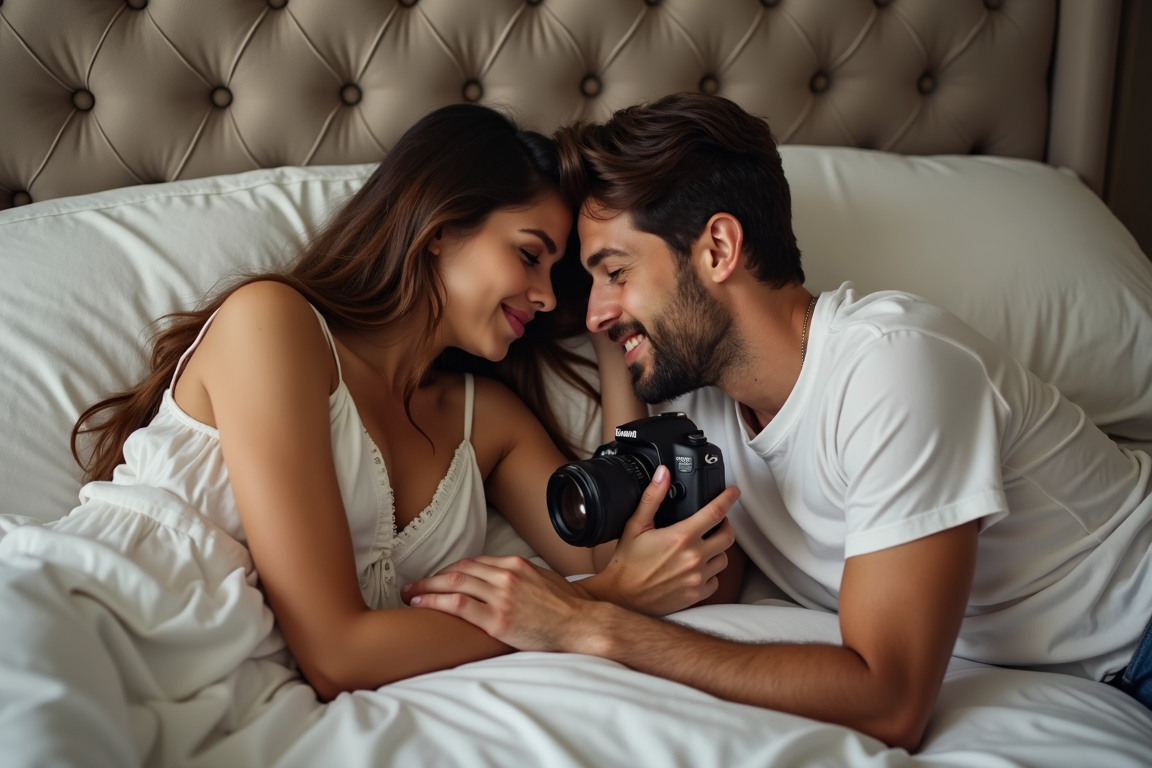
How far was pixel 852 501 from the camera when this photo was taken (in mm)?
889

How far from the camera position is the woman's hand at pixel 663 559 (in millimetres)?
1008

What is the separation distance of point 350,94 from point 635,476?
869mm

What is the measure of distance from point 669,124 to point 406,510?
0.62m

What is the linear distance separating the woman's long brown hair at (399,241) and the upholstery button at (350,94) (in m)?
0.32

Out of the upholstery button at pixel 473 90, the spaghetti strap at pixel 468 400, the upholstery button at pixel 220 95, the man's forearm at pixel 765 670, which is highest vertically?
the upholstery button at pixel 220 95

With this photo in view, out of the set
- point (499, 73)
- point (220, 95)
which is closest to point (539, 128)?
point (499, 73)

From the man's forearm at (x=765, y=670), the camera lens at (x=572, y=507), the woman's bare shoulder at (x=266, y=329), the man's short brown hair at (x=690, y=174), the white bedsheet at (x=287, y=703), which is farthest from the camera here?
the man's short brown hair at (x=690, y=174)

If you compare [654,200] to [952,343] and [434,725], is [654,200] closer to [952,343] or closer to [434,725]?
[952,343]

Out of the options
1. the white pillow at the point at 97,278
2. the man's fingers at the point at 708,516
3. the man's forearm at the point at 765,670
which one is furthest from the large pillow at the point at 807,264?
the man's forearm at the point at 765,670

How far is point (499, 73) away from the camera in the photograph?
4.80 feet

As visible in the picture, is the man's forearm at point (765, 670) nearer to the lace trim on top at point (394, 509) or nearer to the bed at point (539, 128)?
the bed at point (539, 128)

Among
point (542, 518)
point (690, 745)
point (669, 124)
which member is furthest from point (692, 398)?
point (690, 745)

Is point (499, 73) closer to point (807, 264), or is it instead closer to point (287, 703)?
point (807, 264)

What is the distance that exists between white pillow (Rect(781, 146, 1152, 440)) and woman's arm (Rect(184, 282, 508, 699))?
0.80 meters
